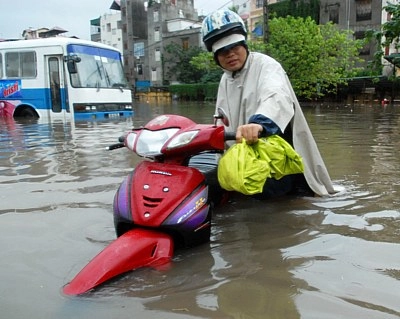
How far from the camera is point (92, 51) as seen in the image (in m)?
13.2

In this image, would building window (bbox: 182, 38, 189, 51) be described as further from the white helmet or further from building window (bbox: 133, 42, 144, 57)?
the white helmet

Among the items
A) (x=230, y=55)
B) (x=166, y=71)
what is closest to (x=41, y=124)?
(x=230, y=55)

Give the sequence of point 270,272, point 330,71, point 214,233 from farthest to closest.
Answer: point 330,71 < point 214,233 < point 270,272

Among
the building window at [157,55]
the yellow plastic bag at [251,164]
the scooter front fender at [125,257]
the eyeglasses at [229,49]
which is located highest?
the building window at [157,55]

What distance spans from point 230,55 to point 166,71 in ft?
169

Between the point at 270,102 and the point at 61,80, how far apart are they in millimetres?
11293

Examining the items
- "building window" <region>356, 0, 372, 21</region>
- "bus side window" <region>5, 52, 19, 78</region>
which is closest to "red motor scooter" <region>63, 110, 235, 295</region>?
"bus side window" <region>5, 52, 19, 78</region>

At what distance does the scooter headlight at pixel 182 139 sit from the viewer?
242 cm

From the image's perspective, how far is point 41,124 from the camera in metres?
12.1

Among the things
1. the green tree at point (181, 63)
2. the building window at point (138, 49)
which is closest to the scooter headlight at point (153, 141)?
the green tree at point (181, 63)

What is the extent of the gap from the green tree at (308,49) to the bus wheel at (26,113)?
13.5m

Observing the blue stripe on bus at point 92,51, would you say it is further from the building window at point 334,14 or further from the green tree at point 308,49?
the building window at point 334,14

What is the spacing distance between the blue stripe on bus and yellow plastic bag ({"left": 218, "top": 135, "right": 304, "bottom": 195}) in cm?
1117

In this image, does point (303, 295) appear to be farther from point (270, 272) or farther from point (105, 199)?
point (105, 199)
